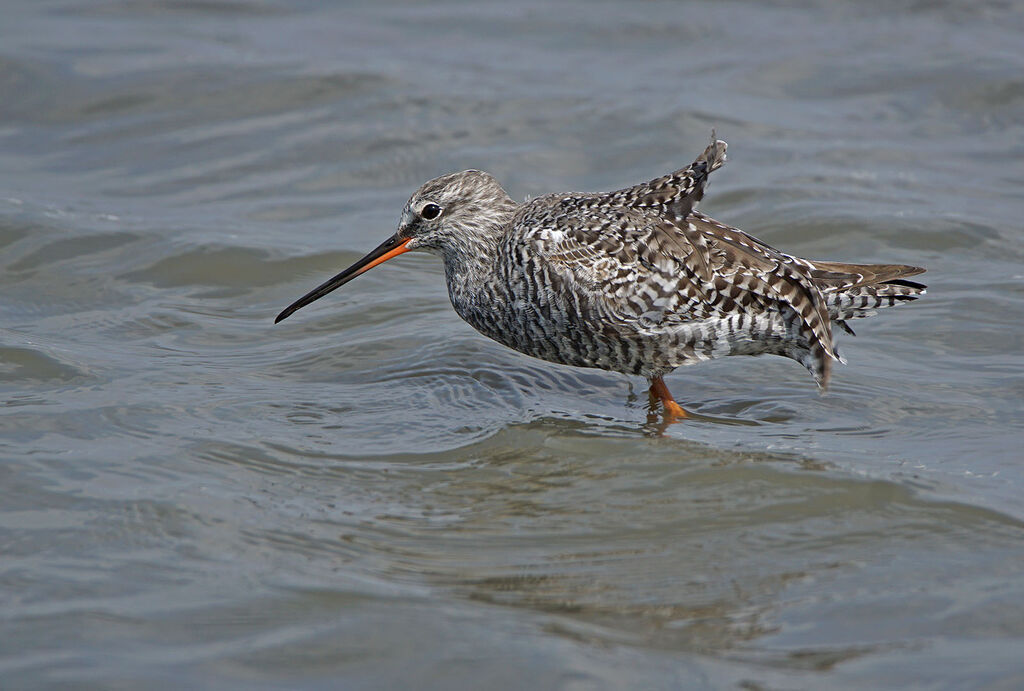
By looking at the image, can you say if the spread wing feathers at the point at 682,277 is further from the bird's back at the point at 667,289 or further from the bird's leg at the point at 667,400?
the bird's leg at the point at 667,400

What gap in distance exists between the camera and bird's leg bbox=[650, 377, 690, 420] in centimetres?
823

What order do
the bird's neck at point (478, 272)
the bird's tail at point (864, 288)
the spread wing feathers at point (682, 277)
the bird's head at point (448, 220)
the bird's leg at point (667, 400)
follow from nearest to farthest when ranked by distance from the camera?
the spread wing feathers at point (682, 277), the bird's tail at point (864, 288), the bird's leg at point (667, 400), the bird's neck at point (478, 272), the bird's head at point (448, 220)

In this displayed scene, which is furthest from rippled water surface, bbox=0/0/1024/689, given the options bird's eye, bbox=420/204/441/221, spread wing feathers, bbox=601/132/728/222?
spread wing feathers, bbox=601/132/728/222

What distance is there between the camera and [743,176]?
12.5 metres

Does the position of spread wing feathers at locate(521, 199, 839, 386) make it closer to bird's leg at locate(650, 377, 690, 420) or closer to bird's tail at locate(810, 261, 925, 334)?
bird's tail at locate(810, 261, 925, 334)

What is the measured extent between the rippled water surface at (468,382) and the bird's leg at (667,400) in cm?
20

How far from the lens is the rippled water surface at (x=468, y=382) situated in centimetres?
546

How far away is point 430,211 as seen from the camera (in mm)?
8836

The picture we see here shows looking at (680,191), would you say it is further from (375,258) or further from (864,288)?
(375,258)

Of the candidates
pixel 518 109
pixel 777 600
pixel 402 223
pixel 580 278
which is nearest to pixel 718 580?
pixel 777 600

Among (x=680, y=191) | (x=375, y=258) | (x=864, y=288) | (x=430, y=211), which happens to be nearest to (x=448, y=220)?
(x=430, y=211)

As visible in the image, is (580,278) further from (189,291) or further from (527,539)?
(189,291)

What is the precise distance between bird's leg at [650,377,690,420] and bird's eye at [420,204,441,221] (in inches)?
75.3

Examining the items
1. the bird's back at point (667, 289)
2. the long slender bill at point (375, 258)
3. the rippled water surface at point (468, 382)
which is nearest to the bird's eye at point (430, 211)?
the long slender bill at point (375, 258)
